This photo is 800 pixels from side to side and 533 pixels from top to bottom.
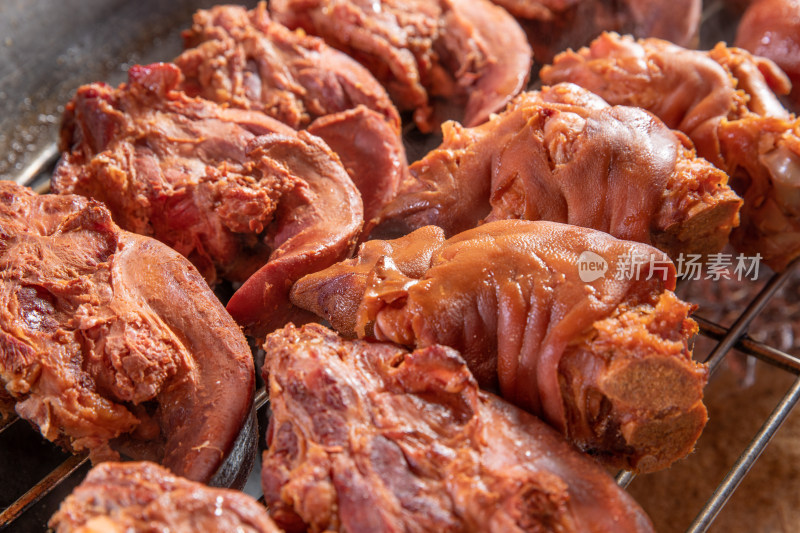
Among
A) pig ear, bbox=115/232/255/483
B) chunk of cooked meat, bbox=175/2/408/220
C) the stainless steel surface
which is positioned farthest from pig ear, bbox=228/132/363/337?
the stainless steel surface

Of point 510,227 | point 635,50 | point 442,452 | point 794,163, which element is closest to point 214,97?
point 510,227

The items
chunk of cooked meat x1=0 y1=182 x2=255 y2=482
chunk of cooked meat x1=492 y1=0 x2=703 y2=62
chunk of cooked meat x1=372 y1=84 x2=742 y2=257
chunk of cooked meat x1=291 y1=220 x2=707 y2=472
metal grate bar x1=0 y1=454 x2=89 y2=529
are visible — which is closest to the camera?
chunk of cooked meat x1=291 y1=220 x2=707 y2=472

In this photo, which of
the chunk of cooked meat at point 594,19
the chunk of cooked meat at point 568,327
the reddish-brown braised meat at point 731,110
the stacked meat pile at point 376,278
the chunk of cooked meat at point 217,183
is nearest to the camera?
the stacked meat pile at point 376,278

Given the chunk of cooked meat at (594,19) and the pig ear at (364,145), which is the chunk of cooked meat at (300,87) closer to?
the pig ear at (364,145)

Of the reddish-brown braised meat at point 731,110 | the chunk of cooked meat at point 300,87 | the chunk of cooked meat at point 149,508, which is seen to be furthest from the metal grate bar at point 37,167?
the reddish-brown braised meat at point 731,110

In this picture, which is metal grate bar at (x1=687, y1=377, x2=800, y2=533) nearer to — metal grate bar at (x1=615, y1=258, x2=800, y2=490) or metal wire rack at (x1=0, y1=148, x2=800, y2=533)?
metal wire rack at (x1=0, y1=148, x2=800, y2=533)

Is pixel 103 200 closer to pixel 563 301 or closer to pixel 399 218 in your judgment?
pixel 399 218
